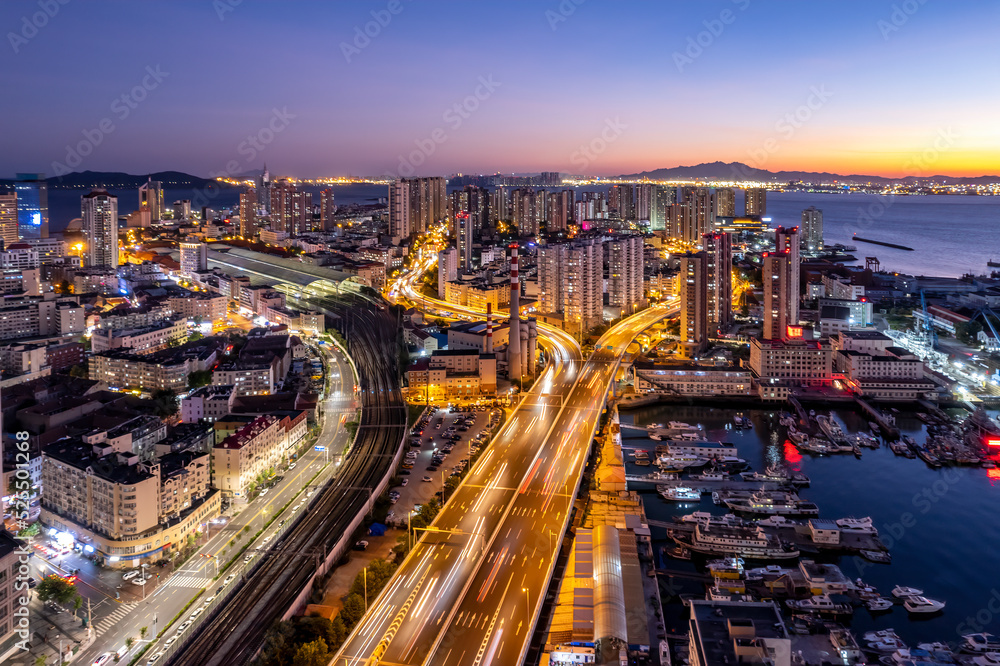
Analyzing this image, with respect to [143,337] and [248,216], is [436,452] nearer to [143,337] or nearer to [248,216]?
[143,337]

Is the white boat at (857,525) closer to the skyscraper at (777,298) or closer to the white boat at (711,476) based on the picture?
the white boat at (711,476)

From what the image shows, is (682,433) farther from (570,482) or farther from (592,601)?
(592,601)

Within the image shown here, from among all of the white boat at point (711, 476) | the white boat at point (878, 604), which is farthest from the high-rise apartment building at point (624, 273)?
the white boat at point (878, 604)

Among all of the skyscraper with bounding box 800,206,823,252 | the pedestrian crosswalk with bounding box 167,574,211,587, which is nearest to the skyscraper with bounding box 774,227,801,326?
the pedestrian crosswalk with bounding box 167,574,211,587

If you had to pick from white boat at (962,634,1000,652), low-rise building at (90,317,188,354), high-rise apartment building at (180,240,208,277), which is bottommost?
white boat at (962,634,1000,652)

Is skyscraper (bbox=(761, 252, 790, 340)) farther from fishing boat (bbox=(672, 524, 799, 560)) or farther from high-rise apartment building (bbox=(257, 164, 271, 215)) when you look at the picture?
high-rise apartment building (bbox=(257, 164, 271, 215))

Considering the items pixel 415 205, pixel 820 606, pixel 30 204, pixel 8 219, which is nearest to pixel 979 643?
pixel 820 606
